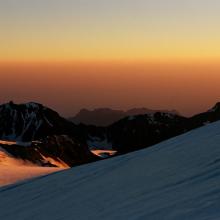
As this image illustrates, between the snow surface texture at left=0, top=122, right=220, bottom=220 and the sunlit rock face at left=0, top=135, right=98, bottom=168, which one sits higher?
the snow surface texture at left=0, top=122, right=220, bottom=220

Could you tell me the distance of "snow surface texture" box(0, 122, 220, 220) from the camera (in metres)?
7.77

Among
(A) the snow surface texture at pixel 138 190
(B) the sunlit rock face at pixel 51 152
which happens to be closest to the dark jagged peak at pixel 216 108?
(B) the sunlit rock face at pixel 51 152

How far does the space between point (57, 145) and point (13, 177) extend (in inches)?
3885

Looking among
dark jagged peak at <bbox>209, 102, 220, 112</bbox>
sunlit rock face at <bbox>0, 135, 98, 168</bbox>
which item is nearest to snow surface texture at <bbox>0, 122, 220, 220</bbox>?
sunlit rock face at <bbox>0, 135, 98, 168</bbox>

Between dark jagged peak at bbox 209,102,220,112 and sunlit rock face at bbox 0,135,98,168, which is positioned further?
dark jagged peak at bbox 209,102,220,112

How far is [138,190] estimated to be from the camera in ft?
33.4

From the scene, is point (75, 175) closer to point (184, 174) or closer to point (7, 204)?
point (7, 204)

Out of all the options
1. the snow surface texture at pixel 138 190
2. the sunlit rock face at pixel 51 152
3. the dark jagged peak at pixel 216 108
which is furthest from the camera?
the dark jagged peak at pixel 216 108

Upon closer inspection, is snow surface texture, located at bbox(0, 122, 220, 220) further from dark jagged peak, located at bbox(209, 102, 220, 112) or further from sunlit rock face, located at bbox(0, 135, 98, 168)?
dark jagged peak, located at bbox(209, 102, 220, 112)

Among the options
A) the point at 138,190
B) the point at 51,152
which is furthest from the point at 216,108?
the point at 138,190

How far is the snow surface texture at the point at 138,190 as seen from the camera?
7.77 metres

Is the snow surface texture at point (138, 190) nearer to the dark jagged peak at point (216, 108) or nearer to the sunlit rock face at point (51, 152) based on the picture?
the sunlit rock face at point (51, 152)

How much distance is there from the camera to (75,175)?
51.2 feet

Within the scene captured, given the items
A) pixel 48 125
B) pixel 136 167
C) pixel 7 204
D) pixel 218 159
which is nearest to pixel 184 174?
pixel 218 159
